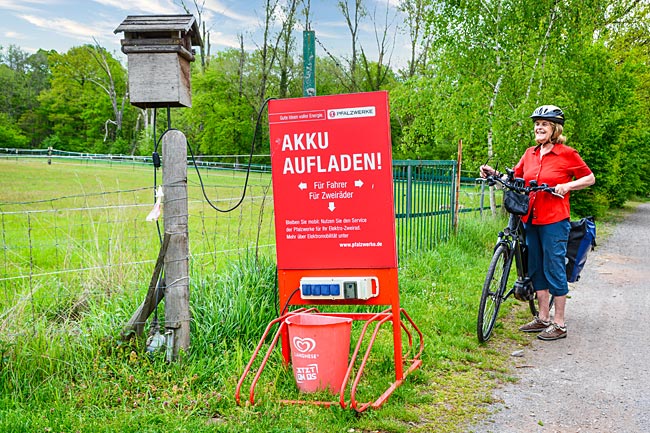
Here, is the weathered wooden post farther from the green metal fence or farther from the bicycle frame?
the green metal fence

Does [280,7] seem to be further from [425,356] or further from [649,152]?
[425,356]

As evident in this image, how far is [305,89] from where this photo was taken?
528cm

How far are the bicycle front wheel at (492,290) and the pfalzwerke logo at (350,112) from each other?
2065 mm

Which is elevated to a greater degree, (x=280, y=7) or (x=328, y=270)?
(x=280, y=7)

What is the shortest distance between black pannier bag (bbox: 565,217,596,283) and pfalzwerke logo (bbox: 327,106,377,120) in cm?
296

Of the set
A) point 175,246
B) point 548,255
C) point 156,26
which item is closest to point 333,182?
point 175,246

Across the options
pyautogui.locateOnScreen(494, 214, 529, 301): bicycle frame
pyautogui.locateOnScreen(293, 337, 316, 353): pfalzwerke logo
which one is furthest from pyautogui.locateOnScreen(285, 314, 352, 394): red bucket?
pyautogui.locateOnScreen(494, 214, 529, 301): bicycle frame

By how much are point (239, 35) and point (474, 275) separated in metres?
34.8

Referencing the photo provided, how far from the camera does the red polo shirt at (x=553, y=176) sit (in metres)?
5.63

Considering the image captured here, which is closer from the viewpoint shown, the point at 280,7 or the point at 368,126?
the point at 368,126

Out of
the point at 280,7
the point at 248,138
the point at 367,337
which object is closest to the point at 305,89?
the point at 367,337

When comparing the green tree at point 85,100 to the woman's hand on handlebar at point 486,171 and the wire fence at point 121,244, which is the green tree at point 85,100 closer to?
the wire fence at point 121,244

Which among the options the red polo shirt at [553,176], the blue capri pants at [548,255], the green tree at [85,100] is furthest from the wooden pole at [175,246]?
the green tree at [85,100]

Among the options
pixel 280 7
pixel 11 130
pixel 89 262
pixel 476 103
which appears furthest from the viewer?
pixel 11 130
